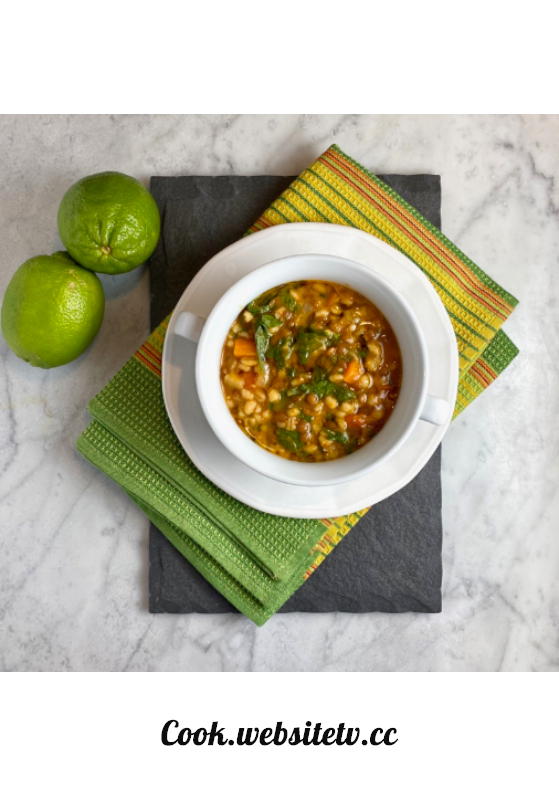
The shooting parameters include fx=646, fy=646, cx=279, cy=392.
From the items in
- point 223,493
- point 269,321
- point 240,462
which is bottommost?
point 223,493

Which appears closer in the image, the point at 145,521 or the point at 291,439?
the point at 291,439

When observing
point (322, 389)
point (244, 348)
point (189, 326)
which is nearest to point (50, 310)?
point (189, 326)

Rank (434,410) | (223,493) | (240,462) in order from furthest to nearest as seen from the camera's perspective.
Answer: (223,493) < (240,462) < (434,410)

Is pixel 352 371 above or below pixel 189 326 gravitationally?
above

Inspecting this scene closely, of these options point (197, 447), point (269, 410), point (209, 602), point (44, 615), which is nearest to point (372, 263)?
point (269, 410)

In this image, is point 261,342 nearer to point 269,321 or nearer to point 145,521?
point 269,321

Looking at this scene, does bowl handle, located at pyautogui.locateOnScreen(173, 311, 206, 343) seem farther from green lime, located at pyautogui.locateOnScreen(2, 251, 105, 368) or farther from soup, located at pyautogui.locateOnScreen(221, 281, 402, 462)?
green lime, located at pyautogui.locateOnScreen(2, 251, 105, 368)

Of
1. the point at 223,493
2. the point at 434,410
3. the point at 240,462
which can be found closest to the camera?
the point at 434,410
